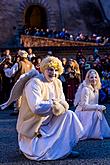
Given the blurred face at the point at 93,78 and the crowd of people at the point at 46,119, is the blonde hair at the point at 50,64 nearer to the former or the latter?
the crowd of people at the point at 46,119

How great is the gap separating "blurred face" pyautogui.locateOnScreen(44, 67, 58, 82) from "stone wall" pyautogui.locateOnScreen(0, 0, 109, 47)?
29.0 m

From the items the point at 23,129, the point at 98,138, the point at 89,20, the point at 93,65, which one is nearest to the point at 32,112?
the point at 23,129

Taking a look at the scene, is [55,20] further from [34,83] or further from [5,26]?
[34,83]

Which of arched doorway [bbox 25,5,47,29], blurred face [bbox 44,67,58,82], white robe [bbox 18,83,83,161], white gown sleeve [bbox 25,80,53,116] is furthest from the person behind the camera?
arched doorway [bbox 25,5,47,29]

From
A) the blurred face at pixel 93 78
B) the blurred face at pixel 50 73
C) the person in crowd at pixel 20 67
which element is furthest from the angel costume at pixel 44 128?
the person in crowd at pixel 20 67

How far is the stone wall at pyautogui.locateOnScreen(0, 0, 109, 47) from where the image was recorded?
36.3 meters

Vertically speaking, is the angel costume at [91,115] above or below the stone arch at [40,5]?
below

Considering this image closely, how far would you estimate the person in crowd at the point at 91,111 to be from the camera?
29.3 ft

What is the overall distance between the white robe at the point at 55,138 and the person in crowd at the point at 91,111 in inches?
78.1

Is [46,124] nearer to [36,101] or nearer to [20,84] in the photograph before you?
[36,101]

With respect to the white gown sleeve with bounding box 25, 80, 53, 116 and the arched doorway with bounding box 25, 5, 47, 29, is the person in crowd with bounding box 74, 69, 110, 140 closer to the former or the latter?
the white gown sleeve with bounding box 25, 80, 53, 116

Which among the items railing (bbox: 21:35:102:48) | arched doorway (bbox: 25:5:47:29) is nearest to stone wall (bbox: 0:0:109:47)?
arched doorway (bbox: 25:5:47:29)

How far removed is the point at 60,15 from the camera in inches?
1496

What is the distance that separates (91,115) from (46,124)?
7.14ft
